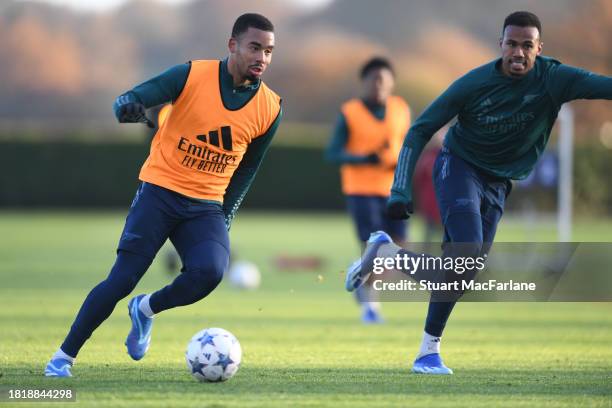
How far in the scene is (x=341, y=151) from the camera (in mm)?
12328

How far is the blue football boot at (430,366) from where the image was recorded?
7723mm

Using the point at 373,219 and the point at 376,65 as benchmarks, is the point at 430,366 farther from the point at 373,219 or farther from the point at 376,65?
the point at 376,65

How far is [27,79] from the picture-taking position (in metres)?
77.3

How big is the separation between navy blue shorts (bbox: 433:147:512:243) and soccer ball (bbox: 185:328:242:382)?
1835 millimetres

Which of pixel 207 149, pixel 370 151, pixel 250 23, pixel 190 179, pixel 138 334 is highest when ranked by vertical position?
pixel 250 23

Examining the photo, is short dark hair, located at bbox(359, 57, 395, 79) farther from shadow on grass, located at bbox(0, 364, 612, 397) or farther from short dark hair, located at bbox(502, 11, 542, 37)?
shadow on grass, located at bbox(0, 364, 612, 397)

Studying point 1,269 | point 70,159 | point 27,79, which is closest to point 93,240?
point 1,269

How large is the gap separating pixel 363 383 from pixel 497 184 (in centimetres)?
192

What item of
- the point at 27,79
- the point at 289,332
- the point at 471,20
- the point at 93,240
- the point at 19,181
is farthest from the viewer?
the point at 471,20

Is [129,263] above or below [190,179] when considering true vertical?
below

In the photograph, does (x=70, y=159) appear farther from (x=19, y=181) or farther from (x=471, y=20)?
(x=471, y=20)

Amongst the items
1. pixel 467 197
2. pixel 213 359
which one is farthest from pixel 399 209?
pixel 213 359

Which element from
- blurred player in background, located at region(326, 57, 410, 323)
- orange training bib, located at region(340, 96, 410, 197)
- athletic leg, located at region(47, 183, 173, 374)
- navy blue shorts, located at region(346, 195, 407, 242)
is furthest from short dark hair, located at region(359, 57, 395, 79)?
athletic leg, located at region(47, 183, 173, 374)

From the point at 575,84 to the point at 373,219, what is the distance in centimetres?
469
